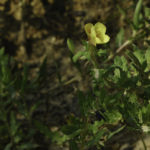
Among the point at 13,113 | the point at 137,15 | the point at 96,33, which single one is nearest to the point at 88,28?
the point at 96,33

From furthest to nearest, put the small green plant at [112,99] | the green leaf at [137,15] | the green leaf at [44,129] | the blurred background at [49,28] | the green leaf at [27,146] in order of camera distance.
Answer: the blurred background at [49,28] < the green leaf at [27,146] < the green leaf at [137,15] < the green leaf at [44,129] < the small green plant at [112,99]

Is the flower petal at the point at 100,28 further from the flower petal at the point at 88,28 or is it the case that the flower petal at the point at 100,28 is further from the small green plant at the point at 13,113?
the small green plant at the point at 13,113

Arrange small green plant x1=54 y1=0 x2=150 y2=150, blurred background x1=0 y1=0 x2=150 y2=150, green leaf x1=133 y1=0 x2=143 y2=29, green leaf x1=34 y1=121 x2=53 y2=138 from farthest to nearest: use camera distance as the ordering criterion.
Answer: blurred background x1=0 y1=0 x2=150 y2=150
green leaf x1=133 y1=0 x2=143 y2=29
green leaf x1=34 y1=121 x2=53 y2=138
small green plant x1=54 y1=0 x2=150 y2=150

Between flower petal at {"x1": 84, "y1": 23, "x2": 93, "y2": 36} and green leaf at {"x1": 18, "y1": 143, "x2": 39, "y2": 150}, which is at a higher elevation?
flower petal at {"x1": 84, "y1": 23, "x2": 93, "y2": 36}

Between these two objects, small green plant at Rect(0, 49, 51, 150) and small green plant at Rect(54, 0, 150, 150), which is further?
small green plant at Rect(0, 49, 51, 150)

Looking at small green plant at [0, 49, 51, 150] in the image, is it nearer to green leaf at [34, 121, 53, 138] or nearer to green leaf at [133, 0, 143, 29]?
green leaf at [34, 121, 53, 138]

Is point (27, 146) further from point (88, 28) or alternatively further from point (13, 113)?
point (88, 28)

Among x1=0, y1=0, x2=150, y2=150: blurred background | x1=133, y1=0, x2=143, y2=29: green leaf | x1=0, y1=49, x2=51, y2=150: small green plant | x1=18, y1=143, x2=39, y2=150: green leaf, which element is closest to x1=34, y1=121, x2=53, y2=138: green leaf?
x1=0, y1=49, x2=51, y2=150: small green plant

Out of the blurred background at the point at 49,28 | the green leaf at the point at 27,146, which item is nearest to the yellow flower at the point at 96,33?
the green leaf at the point at 27,146
